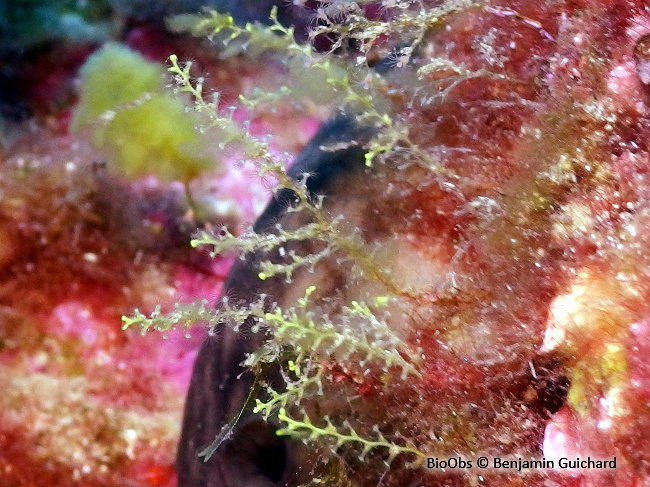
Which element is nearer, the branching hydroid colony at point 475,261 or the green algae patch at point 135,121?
the branching hydroid colony at point 475,261

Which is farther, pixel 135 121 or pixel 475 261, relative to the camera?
pixel 135 121

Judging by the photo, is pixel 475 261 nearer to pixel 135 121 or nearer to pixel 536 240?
pixel 536 240

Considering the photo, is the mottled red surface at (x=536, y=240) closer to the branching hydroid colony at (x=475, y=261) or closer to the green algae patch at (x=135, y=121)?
the branching hydroid colony at (x=475, y=261)

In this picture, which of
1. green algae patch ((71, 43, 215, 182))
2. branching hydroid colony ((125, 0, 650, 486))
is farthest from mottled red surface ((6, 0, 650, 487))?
green algae patch ((71, 43, 215, 182))

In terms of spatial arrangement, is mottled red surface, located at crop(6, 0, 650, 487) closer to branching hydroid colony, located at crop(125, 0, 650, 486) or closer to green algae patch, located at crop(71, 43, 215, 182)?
branching hydroid colony, located at crop(125, 0, 650, 486)

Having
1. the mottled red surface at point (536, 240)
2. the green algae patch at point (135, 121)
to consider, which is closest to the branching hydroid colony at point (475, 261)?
the mottled red surface at point (536, 240)

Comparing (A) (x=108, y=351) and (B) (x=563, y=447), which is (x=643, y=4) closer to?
(B) (x=563, y=447)

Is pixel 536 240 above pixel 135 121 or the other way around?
above

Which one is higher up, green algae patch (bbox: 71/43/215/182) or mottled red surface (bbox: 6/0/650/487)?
mottled red surface (bbox: 6/0/650/487)

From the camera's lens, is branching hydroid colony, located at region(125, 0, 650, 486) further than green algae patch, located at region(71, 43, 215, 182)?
No

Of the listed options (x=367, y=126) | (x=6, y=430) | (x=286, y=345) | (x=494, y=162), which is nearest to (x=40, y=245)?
(x=6, y=430)

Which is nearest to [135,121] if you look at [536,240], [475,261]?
[475,261]

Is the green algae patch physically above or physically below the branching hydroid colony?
below

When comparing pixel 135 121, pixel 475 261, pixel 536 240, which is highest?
pixel 536 240
